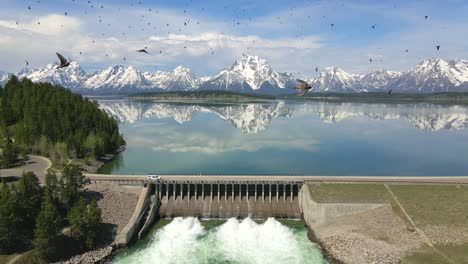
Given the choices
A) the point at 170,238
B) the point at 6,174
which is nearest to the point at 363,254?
the point at 170,238

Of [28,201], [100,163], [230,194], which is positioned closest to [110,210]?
[28,201]

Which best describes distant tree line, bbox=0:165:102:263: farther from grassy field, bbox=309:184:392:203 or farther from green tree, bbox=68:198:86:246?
grassy field, bbox=309:184:392:203

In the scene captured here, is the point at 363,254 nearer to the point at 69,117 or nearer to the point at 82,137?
the point at 82,137

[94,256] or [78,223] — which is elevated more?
[78,223]

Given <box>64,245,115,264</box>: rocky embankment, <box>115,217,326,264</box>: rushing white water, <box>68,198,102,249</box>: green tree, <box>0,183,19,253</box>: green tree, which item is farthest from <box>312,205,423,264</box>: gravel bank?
<box>0,183,19,253</box>: green tree

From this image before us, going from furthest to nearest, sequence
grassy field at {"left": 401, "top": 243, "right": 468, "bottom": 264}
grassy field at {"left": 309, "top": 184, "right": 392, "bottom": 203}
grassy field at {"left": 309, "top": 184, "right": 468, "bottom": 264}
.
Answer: grassy field at {"left": 309, "top": 184, "right": 392, "bottom": 203}, grassy field at {"left": 309, "top": 184, "right": 468, "bottom": 264}, grassy field at {"left": 401, "top": 243, "right": 468, "bottom": 264}

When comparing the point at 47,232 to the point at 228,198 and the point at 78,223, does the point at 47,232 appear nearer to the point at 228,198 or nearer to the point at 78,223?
the point at 78,223
